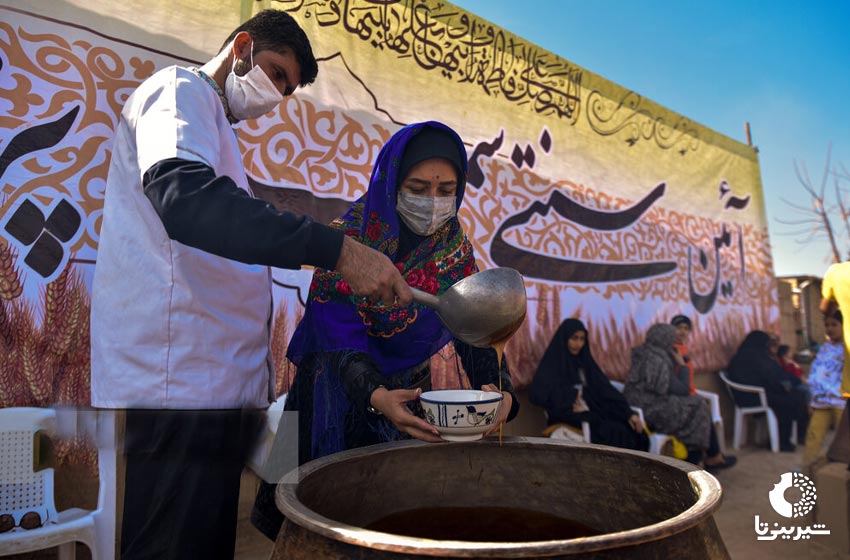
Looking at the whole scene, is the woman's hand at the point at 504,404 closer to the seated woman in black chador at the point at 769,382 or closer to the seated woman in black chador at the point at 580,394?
the seated woman in black chador at the point at 580,394

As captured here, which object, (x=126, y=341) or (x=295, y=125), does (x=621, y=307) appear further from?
(x=126, y=341)

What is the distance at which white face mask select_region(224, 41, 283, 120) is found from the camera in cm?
113

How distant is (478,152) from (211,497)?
8.15 feet

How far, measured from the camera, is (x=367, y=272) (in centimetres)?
87

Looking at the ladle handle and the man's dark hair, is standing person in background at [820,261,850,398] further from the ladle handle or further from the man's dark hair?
the man's dark hair

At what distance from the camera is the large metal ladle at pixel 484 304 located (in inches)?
40.1

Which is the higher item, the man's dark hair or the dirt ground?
the man's dark hair

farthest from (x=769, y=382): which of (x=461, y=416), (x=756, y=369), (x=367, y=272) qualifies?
(x=367, y=272)

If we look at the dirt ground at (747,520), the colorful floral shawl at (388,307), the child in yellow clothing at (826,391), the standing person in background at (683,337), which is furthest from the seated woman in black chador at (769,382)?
the colorful floral shawl at (388,307)

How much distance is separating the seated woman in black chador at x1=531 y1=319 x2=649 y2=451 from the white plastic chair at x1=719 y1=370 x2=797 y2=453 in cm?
189

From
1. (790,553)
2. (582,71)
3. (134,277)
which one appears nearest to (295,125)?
(134,277)

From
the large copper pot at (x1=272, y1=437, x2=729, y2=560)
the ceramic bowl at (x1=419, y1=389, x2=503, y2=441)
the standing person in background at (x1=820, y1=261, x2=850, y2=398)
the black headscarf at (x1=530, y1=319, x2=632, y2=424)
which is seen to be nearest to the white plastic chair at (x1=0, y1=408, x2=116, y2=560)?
the large copper pot at (x1=272, y1=437, x2=729, y2=560)

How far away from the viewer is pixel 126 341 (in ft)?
3.15

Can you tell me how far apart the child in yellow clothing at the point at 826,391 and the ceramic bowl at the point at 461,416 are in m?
2.94
